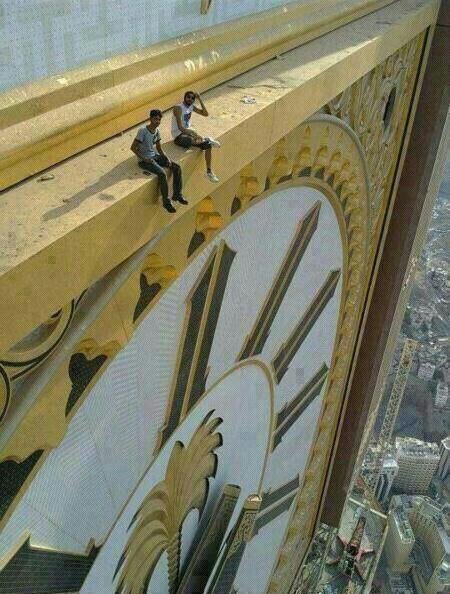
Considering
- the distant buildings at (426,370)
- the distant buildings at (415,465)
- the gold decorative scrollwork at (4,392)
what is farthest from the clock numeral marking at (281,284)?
the distant buildings at (426,370)

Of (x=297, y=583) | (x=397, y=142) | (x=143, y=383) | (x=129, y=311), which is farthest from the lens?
(x=297, y=583)

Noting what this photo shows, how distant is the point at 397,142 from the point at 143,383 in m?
1.79

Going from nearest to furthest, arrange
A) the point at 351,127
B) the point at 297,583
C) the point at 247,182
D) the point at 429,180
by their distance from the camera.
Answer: the point at 247,182 → the point at 351,127 → the point at 429,180 → the point at 297,583

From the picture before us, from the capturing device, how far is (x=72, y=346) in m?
0.82

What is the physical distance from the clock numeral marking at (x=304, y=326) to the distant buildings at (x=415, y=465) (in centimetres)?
995

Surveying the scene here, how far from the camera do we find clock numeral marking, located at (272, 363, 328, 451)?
7.53 ft

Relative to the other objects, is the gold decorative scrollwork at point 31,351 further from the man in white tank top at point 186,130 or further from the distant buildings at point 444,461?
the distant buildings at point 444,461

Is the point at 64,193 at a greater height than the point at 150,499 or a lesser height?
greater

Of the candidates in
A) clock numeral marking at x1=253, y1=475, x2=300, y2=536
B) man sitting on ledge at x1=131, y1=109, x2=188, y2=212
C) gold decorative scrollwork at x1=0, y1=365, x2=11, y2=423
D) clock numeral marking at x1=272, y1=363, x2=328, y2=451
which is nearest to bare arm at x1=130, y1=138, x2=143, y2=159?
man sitting on ledge at x1=131, y1=109, x2=188, y2=212

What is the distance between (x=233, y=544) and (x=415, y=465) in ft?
34.2

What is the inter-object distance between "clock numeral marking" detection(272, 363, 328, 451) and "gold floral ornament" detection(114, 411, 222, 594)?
0.50 meters

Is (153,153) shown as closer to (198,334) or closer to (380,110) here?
(198,334)

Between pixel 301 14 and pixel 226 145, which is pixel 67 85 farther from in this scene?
pixel 301 14

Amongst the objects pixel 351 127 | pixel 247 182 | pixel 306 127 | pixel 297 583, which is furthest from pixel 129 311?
pixel 297 583
